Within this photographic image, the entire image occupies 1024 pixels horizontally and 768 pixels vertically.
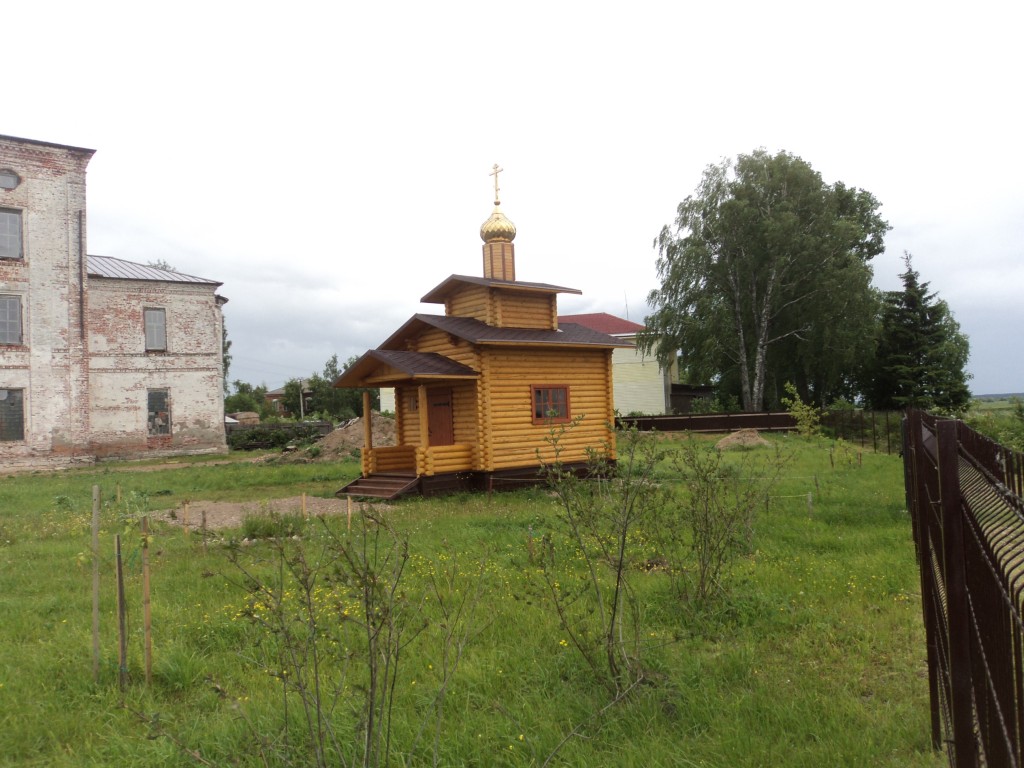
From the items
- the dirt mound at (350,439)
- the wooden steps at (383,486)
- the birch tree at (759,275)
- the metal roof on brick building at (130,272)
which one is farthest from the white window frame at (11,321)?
the birch tree at (759,275)

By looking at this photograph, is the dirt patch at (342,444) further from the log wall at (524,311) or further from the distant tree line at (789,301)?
the distant tree line at (789,301)

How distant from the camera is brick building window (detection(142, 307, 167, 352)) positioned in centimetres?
2827

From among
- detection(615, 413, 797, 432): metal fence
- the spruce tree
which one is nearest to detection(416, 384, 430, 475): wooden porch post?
detection(615, 413, 797, 432): metal fence

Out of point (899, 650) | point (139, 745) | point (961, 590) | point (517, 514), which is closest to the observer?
point (961, 590)

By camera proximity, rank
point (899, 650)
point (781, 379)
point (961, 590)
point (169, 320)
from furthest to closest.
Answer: point (781, 379), point (169, 320), point (899, 650), point (961, 590)

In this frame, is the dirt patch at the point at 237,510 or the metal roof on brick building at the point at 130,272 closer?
the dirt patch at the point at 237,510

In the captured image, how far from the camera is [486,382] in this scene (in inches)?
623

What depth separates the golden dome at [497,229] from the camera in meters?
18.6

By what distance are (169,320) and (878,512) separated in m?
26.3

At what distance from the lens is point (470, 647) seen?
5.64m

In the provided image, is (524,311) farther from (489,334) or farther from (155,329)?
(155,329)

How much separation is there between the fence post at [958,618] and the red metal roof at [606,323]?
4283cm

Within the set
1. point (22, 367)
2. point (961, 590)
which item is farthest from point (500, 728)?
point (22, 367)

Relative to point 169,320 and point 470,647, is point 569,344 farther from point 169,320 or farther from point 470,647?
point 169,320
